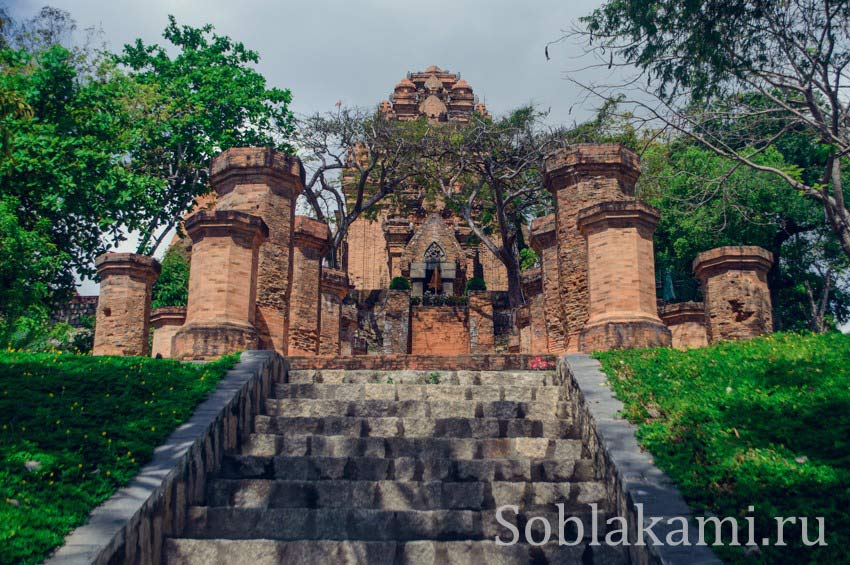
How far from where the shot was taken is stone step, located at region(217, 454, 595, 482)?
7.48 metres

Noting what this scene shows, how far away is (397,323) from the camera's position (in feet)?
86.7

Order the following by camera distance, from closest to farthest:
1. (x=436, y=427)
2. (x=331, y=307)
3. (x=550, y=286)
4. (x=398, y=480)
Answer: (x=398, y=480) → (x=436, y=427) → (x=550, y=286) → (x=331, y=307)

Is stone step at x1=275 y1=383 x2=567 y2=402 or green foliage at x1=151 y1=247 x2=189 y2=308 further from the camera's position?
green foliage at x1=151 y1=247 x2=189 y2=308

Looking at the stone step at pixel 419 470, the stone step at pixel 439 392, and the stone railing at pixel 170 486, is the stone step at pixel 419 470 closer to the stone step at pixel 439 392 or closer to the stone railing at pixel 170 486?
the stone railing at pixel 170 486

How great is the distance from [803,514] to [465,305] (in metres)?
22.1

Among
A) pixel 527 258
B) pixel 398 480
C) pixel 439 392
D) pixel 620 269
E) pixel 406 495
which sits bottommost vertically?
pixel 406 495

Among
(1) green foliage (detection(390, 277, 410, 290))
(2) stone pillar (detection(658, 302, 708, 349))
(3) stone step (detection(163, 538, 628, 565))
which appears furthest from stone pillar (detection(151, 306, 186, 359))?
(3) stone step (detection(163, 538, 628, 565))

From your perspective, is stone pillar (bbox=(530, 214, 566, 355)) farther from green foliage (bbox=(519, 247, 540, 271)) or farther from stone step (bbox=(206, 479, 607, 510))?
green foliage (bbox=(519, 247, 540, 271))

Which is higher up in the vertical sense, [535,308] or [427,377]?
[535,308]

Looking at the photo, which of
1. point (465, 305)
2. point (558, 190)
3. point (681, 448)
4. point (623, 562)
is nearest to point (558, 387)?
point (681, 448)

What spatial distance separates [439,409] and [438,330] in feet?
59.7

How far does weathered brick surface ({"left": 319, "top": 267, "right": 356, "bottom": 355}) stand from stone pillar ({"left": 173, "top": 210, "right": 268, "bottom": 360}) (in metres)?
8.08

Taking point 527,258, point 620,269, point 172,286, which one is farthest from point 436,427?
point 527,258

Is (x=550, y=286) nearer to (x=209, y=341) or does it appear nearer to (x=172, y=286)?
(x=209, y=341)
